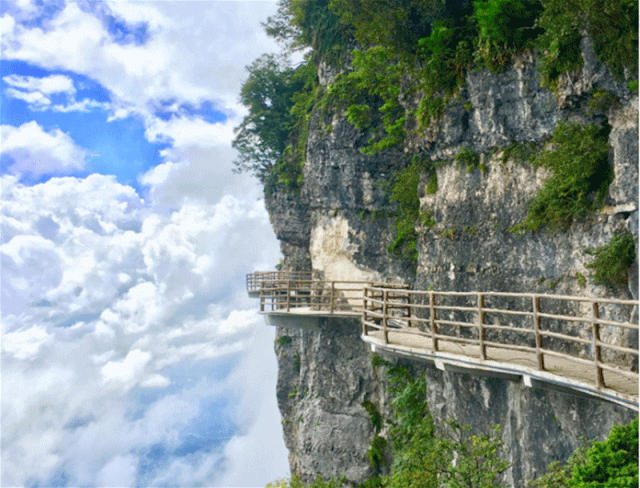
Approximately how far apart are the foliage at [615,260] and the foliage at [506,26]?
504cm

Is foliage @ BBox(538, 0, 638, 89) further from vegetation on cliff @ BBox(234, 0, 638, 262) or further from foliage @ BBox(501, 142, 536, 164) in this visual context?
foliage @ BBox(501, 142, 536, 164)

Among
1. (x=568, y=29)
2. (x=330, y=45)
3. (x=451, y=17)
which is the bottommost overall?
(x=568, y=29)

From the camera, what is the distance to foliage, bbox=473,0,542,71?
1098 cm

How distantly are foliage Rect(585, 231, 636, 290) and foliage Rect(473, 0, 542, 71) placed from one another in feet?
16.5

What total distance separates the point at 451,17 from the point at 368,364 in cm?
1394

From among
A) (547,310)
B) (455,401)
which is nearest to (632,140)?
(547,310)

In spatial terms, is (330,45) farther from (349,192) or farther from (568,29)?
(568,29)

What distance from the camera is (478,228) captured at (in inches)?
508

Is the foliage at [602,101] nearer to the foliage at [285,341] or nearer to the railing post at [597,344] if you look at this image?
the railing post at [597,344]

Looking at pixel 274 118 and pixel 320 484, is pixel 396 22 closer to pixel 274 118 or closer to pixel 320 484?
pixel 274 118

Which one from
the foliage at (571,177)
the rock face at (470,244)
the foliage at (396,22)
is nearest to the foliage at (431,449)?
the rock face at (470,244)

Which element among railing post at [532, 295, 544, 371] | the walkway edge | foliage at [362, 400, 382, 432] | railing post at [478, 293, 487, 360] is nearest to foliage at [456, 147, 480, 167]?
the walkway edge

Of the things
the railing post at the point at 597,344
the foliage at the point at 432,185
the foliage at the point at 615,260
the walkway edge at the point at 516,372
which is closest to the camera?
the railing post at the point at 597,344

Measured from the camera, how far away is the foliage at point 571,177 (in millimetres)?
9680
